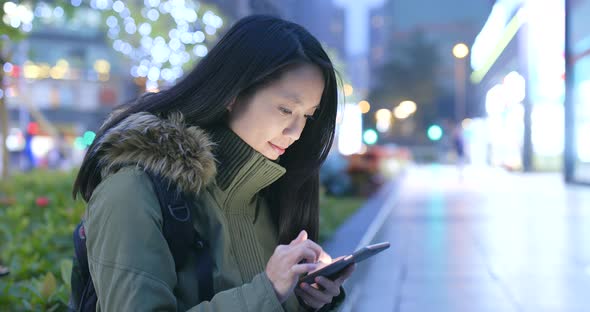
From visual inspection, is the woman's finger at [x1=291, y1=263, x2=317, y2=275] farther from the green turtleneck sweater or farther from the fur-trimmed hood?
the fur-trimmed hood

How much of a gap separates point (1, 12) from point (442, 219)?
8.35 m

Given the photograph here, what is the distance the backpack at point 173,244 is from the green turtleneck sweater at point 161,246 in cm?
2

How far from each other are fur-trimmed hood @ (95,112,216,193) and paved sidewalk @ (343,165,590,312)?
3.12 m

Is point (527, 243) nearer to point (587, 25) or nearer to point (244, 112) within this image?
point (244, 112)

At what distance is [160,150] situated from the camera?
1.42 m

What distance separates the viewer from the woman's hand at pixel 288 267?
1285mm

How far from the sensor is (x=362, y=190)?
15477 mm

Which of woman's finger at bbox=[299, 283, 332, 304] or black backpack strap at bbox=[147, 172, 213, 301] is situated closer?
black backpack strap at bbox=[147, 172, 213, 301]

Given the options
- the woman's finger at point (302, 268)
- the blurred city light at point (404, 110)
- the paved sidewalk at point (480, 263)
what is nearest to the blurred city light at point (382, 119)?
the blurred city light at point (404, 110)

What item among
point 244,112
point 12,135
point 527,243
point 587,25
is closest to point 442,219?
point 527,243

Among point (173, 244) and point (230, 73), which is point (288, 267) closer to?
point (173, 244)

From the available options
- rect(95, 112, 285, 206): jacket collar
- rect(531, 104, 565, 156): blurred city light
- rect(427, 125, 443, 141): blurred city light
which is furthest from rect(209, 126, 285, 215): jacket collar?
rect(531, 104, 565, 156): blurred city light

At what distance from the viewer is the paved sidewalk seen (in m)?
4.77

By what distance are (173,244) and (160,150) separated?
0.21 m
